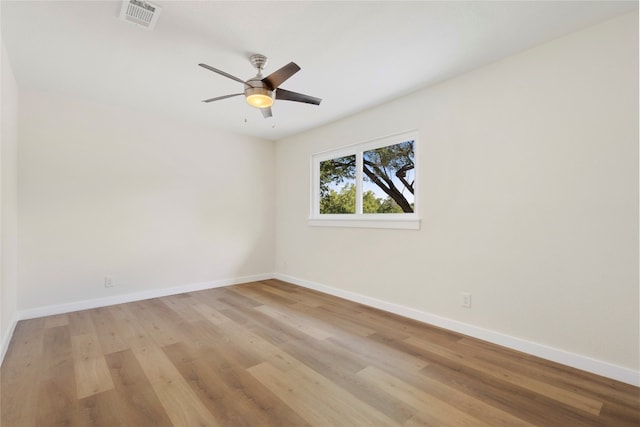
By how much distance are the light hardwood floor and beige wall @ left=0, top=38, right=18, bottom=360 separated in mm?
223

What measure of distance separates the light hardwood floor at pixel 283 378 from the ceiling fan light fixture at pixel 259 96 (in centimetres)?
196

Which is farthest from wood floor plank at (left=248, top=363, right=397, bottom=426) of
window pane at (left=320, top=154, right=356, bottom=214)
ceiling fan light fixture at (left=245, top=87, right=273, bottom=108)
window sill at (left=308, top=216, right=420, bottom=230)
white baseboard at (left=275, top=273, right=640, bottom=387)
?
window pane at (left=320, top=154, right=356, bottom=214)

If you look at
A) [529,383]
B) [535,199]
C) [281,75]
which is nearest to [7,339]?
[281,75]

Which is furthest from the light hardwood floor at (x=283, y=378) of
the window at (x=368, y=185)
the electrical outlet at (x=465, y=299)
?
the window at (x=368, y=185)

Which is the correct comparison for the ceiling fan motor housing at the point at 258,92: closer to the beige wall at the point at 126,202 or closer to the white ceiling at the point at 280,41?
the white ceiling at the point at 280,41

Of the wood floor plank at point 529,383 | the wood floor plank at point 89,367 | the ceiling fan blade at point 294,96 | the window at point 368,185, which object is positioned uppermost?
the ceiling fan blade at point 294,96

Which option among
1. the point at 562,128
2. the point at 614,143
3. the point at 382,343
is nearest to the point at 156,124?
the point at 382,343

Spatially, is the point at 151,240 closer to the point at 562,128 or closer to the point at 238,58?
the point at 238,58

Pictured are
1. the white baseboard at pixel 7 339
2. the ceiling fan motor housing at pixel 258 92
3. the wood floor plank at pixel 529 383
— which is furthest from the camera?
the ceiling fan motor housing at pixel 258 92

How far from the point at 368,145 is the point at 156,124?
107 inches

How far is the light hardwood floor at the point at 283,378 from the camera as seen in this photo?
1.59 metres

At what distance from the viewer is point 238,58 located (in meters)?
2.42

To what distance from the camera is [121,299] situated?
358 cm

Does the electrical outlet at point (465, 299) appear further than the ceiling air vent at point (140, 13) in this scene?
Yes
